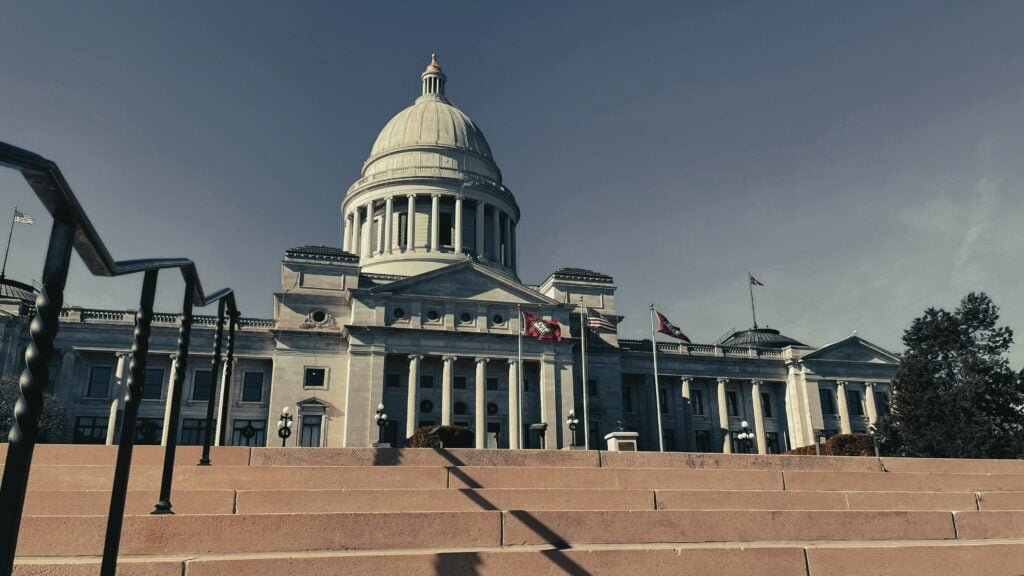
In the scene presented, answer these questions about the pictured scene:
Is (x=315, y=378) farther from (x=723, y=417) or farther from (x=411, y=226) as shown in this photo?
(x=723, y=417)

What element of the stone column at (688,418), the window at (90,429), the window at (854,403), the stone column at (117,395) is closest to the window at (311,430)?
the stone column at (117,395)

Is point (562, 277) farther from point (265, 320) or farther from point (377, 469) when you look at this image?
point (377, 469)

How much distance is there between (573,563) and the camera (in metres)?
9.09

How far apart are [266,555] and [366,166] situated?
72455 mm

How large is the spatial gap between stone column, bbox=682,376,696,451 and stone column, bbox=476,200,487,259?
22877 millimetres

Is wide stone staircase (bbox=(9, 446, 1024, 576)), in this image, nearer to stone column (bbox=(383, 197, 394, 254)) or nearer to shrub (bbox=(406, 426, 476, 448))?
shrub (bbox=(406, 426, 476, 448))

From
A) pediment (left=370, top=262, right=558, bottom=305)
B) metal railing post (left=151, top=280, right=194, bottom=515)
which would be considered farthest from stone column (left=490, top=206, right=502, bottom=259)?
metal railing post (left=151, top=280, right=194, bottom=515)

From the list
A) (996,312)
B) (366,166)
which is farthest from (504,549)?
(366,166)

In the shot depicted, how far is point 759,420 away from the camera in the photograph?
5956cm

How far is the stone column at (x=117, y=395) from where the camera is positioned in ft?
152

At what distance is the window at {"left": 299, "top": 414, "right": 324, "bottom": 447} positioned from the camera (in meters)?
47.3

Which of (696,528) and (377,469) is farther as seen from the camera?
(377,469)

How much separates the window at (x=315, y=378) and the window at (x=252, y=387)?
455 centimetres

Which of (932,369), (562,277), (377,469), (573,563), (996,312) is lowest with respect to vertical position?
(573,563)
